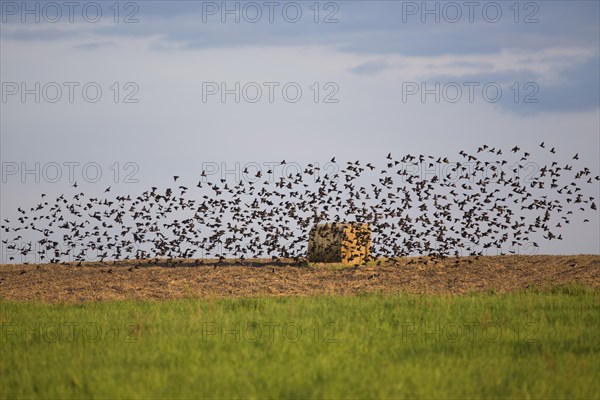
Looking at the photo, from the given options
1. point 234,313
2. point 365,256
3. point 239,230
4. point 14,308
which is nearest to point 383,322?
point 234,313

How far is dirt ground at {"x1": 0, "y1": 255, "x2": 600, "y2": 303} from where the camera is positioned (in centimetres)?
2028

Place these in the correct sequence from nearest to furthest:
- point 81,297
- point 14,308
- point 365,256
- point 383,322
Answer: point 383,322
point 14,308
point 81,297
point 365,256

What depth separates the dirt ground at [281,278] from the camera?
66.5 feet

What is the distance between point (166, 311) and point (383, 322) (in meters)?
4.90

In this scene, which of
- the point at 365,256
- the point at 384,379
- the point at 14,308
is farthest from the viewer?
the point at 365,256

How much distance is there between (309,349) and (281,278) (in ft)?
39.6

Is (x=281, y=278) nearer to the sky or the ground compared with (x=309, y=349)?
nearer to the ground

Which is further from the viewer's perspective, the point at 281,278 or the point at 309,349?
the point at 281,278

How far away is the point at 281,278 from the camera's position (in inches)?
903

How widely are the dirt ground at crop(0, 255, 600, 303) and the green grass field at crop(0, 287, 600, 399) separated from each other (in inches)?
144

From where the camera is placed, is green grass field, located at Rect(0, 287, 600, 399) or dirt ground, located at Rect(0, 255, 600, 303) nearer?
green grass field, located at Rect(0, 287, 600, 399)

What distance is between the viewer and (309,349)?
10.9 meters

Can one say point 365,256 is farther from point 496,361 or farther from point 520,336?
point 496,361

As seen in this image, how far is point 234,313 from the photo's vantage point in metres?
14.6
